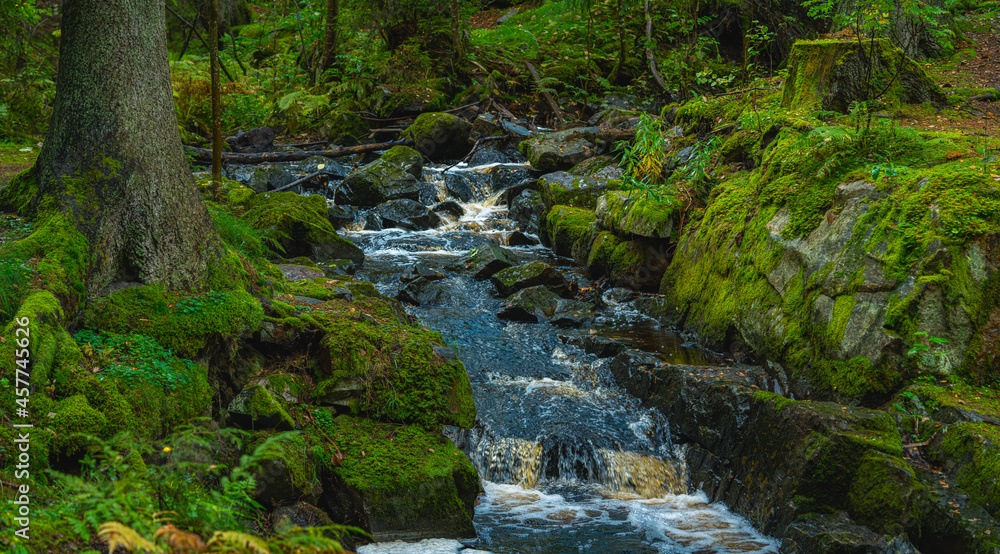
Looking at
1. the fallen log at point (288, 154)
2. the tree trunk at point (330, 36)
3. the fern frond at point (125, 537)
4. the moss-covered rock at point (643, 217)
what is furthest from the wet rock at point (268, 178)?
the fern frond at point (125, 537)

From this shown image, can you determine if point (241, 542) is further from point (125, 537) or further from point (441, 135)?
point (441, 135)

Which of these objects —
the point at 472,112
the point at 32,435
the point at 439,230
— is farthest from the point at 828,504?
the point at 472,112

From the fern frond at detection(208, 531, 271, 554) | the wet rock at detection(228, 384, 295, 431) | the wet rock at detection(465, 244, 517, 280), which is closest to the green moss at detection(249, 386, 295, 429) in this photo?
the wet rock at detection(228, 384, 295, 431)

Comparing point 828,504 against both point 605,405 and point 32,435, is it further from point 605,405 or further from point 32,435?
point 32,435

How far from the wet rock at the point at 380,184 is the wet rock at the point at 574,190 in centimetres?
323

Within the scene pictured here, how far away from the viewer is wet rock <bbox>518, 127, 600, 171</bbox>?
15320 mm

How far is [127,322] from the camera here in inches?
190

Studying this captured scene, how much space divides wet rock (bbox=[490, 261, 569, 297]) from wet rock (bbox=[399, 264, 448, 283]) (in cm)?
105

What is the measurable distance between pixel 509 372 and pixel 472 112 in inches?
498

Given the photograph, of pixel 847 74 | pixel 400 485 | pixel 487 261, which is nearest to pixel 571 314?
pixel 487 261

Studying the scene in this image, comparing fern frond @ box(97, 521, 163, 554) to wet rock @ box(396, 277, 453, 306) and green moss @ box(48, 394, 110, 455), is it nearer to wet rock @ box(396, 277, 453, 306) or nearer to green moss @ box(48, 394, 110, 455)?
green moss @ box(48, 394, 110, 455)

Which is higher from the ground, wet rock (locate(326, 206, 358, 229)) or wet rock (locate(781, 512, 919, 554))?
wet rock (locate(326, 206, 358, 229))

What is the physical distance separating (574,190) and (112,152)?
980 centimetres

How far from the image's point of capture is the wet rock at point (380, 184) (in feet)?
47.7
